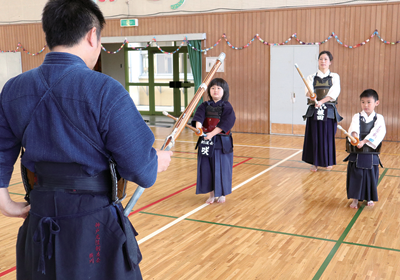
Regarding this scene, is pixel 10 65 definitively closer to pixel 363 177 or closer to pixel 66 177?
pixel 363 177

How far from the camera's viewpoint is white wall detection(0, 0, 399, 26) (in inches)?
353

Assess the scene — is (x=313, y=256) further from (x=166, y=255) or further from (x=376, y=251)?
(x=166, y=255)

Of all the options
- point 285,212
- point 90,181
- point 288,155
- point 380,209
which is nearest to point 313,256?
point 285,212

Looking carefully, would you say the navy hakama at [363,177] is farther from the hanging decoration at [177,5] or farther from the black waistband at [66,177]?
the hanging decoration at [177,5]

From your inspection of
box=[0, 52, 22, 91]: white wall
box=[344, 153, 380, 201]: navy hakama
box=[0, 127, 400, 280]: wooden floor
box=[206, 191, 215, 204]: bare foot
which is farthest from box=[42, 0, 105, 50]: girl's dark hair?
box=[0, 52, 22, 91]: white wall

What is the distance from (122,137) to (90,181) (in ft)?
0.69

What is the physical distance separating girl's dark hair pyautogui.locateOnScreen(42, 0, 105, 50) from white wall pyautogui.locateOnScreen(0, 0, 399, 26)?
26.6 feet

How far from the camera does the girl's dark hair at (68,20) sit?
135cm

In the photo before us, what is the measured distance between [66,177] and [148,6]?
31.9 feet

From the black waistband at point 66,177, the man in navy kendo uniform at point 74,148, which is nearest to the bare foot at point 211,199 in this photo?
the man in navy kendo uniform at point 74,148

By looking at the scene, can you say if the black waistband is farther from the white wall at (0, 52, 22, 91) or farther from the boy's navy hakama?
the white wall at (0, 52, 22, 91)

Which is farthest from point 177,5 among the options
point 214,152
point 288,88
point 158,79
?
point 214,152

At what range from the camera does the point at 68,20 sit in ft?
4.44

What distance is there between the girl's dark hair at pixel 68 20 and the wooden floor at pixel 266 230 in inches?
72.4
